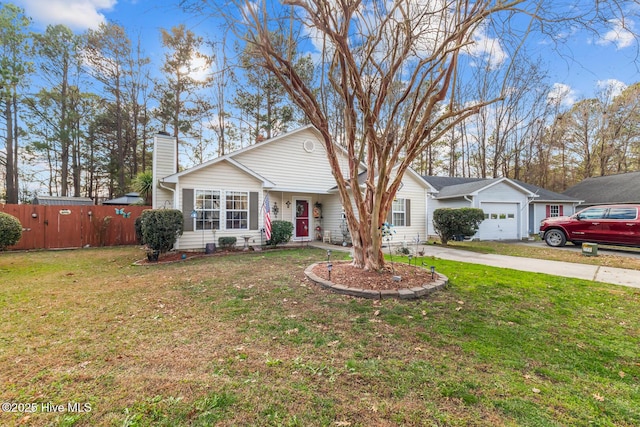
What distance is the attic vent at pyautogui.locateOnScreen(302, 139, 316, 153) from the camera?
40.3 feet

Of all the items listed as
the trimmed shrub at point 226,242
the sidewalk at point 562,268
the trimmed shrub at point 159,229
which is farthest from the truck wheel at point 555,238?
the trimmed shrub at point 159,229

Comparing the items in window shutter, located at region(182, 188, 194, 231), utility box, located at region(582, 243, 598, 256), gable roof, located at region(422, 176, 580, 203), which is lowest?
utility box, located at region(582, 243, 598, 256)

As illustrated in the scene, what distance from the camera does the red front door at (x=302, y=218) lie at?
12344mm

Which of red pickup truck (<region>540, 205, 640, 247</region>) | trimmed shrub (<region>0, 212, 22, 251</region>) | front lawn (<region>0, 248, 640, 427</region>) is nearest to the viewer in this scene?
front lawn (<region>0, 248, 640, 427</region>)

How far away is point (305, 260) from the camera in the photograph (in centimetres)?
779

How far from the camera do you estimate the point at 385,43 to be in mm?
5520

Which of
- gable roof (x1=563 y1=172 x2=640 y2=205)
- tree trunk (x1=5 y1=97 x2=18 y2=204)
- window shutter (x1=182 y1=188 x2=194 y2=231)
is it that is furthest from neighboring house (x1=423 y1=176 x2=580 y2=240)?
tree trunk (x1=5 y1=97 x2=18 y2=204)

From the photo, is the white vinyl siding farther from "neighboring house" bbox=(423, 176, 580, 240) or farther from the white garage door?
the white garage door

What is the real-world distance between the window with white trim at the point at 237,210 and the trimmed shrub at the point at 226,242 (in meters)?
0.50

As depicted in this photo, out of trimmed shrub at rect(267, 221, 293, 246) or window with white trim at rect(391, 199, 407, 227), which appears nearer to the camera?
trimmed shrub at rect(267, 221, 293, 246)

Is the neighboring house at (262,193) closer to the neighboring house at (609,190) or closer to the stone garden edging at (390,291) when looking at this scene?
the stone garden edging at (390,291)

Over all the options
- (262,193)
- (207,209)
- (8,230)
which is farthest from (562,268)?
(8,230)

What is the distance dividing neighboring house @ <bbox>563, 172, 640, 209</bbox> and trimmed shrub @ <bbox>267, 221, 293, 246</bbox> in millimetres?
19802

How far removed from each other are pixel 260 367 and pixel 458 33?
530 centimetres
